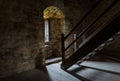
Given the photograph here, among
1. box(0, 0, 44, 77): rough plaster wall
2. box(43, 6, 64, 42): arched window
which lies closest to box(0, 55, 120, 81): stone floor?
box(0, 0, 44, 77): rough plaster wall

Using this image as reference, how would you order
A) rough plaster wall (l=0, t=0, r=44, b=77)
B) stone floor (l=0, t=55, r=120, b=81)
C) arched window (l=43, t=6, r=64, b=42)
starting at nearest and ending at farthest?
stone floor (l=0, t=55, r=120, b=81) < rough plaster wall (l=0, t=0, r=44, b=77) < arched window (l=43, t=6, r=64, b=42)

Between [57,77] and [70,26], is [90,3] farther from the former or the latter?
[57,77]

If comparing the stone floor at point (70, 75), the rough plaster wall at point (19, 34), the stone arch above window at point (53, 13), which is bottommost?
the stone floor at point (70, 75)

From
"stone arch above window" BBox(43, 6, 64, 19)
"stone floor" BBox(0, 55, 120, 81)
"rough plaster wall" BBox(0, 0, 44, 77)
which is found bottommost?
"stone floor" BBox(0, 55, 120, 81)

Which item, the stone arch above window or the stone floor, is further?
the stone arch above window

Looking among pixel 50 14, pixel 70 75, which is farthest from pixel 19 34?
pixel 50 14

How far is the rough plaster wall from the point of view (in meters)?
4.14

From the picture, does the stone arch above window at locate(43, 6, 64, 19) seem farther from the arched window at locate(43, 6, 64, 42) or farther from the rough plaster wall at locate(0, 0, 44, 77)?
the rough plaster wall at locate(0, 0, 44, 77)

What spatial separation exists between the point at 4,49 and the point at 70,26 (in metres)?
3.03

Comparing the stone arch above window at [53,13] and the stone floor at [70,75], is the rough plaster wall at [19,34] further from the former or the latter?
the stone arch above window at [53,13]

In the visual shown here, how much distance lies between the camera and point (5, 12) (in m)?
4.14

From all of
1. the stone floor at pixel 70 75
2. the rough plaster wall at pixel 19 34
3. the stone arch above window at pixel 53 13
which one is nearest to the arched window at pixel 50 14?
the stone arch above window at pixel 53 13

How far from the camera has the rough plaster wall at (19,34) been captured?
414 cm

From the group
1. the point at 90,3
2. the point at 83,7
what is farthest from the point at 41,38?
the point at 90,3
